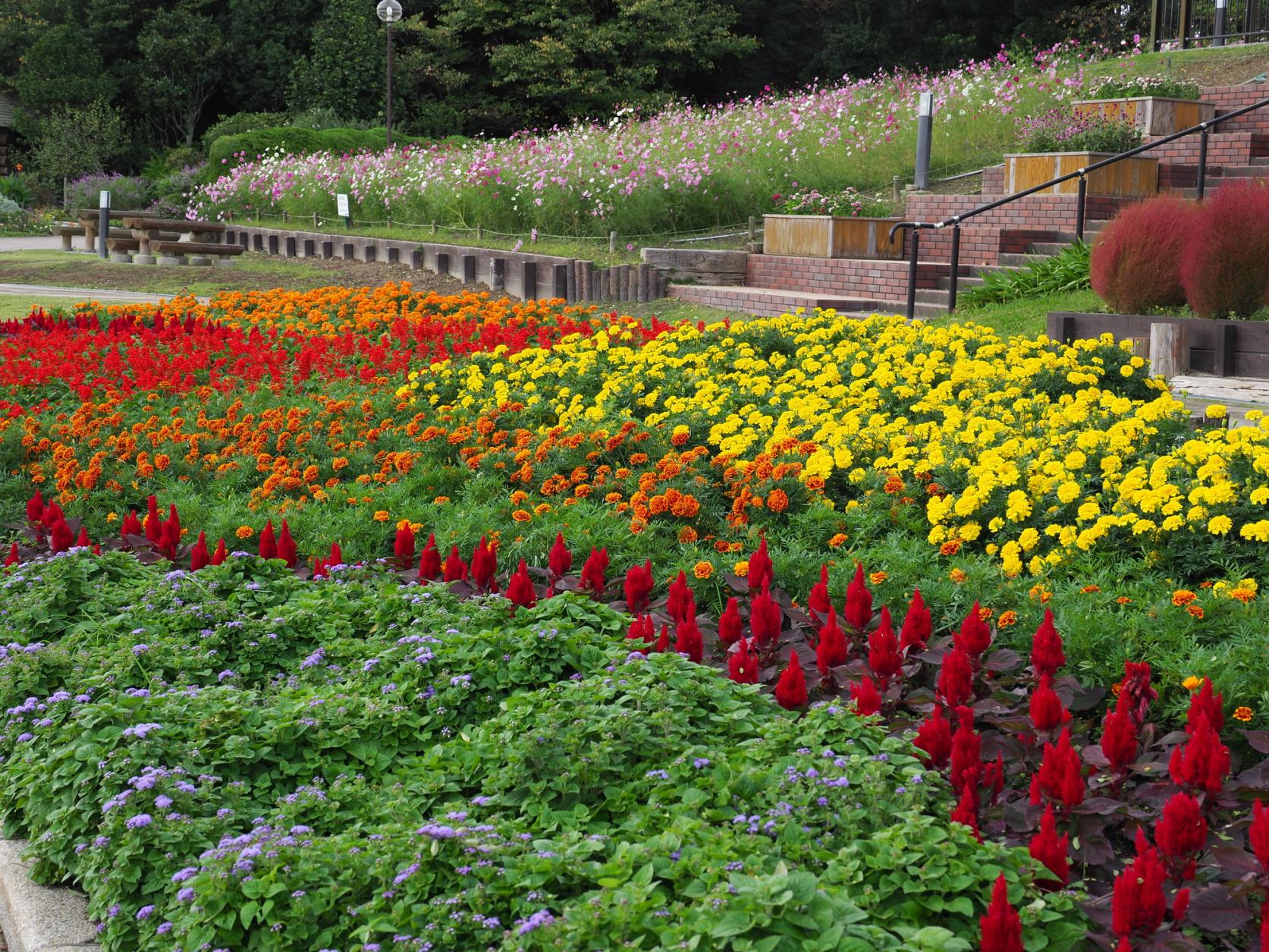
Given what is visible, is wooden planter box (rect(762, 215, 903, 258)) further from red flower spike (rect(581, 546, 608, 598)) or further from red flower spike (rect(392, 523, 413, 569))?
red flower spike (rect(581, 546, 608, 598))

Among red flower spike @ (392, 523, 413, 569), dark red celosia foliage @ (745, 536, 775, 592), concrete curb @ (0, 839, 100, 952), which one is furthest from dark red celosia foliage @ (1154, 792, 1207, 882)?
red flower spike @ (392, 523, 413, 569)

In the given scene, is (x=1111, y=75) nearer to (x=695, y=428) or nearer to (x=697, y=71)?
(x=695, y=428)

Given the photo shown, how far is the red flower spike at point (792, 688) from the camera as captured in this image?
3367 mm

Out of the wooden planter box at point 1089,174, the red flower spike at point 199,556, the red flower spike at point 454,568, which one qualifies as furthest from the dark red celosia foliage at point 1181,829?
the wooden planter box at point 1089,174

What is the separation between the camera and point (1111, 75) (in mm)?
16984

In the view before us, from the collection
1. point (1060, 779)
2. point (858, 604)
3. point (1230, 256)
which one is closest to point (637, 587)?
point (858, 604)

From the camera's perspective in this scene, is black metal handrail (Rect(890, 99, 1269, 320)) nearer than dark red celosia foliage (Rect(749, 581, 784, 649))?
No

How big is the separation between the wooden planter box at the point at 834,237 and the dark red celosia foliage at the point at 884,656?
10.2 m

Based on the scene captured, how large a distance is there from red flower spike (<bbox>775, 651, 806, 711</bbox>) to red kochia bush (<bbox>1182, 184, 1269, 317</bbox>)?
6.30 m

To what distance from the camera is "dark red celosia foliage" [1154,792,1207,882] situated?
2.59 m

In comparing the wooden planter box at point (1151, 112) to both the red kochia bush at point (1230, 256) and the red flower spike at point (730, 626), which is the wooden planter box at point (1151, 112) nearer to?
the red kochia bush at point (1230, 256)

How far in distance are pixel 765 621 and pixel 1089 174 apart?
414 inches

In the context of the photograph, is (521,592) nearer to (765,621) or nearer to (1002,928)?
(765,621)

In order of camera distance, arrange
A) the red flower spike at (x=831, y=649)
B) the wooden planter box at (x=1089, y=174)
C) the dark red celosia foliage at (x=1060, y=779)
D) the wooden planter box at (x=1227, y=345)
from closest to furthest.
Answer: the dark red celosia foliage at (x=1060, y=779), the red flower spike at (x=831, y=649), the wooden planter box at (x=1227, y=345), the wooden planter box at (x=1089, y=174)
